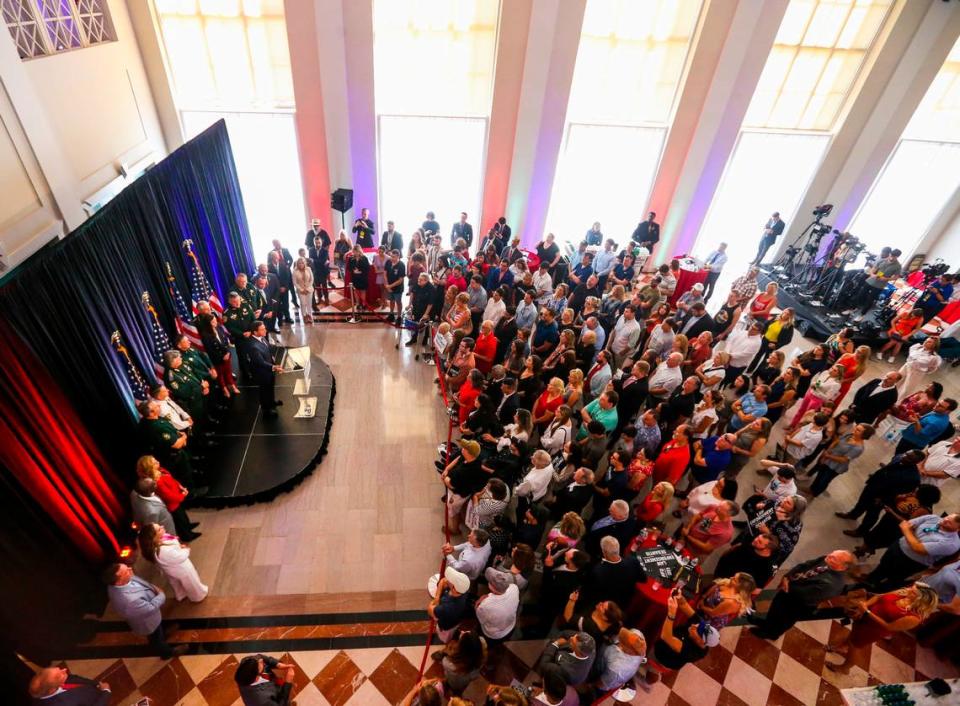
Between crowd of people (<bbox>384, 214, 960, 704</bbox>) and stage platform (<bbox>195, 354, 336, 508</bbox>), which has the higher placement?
crowd of people (<bbox>384, 214, 960, 704</bbox>)

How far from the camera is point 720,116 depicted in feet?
32.6

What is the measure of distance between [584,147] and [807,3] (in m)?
4.63

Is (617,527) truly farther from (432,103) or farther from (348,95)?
(348,95)

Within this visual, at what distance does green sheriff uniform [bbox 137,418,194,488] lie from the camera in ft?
16.1

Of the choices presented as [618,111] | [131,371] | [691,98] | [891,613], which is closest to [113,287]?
[131,371]

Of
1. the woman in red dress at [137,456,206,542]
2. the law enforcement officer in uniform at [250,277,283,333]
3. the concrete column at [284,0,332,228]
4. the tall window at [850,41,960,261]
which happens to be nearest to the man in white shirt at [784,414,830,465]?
the woman in red dress at [137,456,206,542]

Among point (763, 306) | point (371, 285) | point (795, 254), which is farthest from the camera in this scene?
point (795, 254)

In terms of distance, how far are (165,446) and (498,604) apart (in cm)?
371

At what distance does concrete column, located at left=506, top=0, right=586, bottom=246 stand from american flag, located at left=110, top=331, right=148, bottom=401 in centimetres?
766

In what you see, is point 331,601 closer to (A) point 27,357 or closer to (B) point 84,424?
(B) point 84,424

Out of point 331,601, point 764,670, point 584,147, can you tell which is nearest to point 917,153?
point 584,147

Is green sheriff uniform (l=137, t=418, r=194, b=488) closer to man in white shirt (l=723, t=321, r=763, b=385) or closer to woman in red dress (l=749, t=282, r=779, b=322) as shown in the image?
man in white shirt (l=723, t=321, r=763, b=385)

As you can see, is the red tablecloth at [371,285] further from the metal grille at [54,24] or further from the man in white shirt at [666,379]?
the man in white shirt at [666,379]

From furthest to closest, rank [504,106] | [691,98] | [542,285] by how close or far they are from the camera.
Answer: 1. [691,98]
2. [504,106]
3. [542,285]
